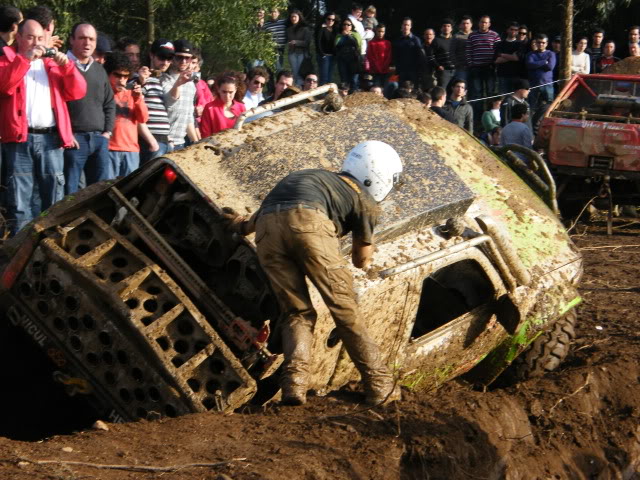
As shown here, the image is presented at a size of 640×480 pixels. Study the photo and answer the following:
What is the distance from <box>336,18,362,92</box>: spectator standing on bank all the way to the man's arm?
12700 mm

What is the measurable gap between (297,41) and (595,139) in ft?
21.5

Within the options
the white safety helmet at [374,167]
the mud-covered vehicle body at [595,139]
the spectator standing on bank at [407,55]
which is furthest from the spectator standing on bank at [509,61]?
the white safety helmet at [374,167]

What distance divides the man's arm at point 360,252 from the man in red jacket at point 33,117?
3.61m

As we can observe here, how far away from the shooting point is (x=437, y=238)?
7.37 m

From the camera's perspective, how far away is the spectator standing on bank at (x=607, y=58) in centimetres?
1964

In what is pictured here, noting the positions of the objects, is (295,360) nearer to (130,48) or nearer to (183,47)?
(183,47)

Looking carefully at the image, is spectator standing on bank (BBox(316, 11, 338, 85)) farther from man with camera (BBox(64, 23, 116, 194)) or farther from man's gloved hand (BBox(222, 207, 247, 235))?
man's gloved hand (BBox(222, 207, 247, 235))

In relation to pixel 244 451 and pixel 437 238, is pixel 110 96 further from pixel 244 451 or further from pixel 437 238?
pixel 244 451

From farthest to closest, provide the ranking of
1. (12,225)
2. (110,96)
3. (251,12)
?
(251,12), (110,96), (12,225)

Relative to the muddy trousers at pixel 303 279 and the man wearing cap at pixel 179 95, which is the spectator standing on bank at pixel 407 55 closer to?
the man wearing cap at pixel 179 95

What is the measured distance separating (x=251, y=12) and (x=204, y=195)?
1036 cm

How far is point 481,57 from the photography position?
62.6 feet

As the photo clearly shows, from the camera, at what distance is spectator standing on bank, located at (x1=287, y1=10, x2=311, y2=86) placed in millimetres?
19505

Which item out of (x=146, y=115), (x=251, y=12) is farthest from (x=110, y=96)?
(x=251, y=12)
